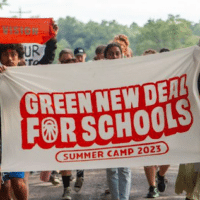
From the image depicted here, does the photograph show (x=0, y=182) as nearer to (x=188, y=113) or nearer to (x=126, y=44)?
(x=188, y=113)

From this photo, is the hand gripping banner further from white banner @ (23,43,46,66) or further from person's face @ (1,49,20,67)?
person's face @ (1,49,20,67)

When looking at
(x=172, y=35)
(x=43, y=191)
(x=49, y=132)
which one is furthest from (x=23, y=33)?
(x=172, y=35)

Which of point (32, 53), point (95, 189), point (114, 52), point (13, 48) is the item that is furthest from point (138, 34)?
point (13, 48)

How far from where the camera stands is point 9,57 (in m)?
5.70

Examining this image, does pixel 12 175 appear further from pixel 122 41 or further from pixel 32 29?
pixel 122 41

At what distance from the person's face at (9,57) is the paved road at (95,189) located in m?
2.35

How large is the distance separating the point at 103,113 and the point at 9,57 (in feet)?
3.66

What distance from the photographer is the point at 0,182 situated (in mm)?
5492

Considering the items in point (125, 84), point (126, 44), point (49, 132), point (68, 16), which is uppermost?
point (68, 16)

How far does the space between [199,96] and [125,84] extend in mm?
730

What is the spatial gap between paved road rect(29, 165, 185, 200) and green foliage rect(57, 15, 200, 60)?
99.4 metres

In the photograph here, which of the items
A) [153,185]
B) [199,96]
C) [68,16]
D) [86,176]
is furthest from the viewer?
[68,16]

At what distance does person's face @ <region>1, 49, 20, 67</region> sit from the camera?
18.7ft

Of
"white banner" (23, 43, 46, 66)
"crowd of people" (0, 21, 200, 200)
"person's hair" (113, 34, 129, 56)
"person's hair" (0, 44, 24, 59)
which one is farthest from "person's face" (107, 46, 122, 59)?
"white banner" (23, 43, 46, 66)
